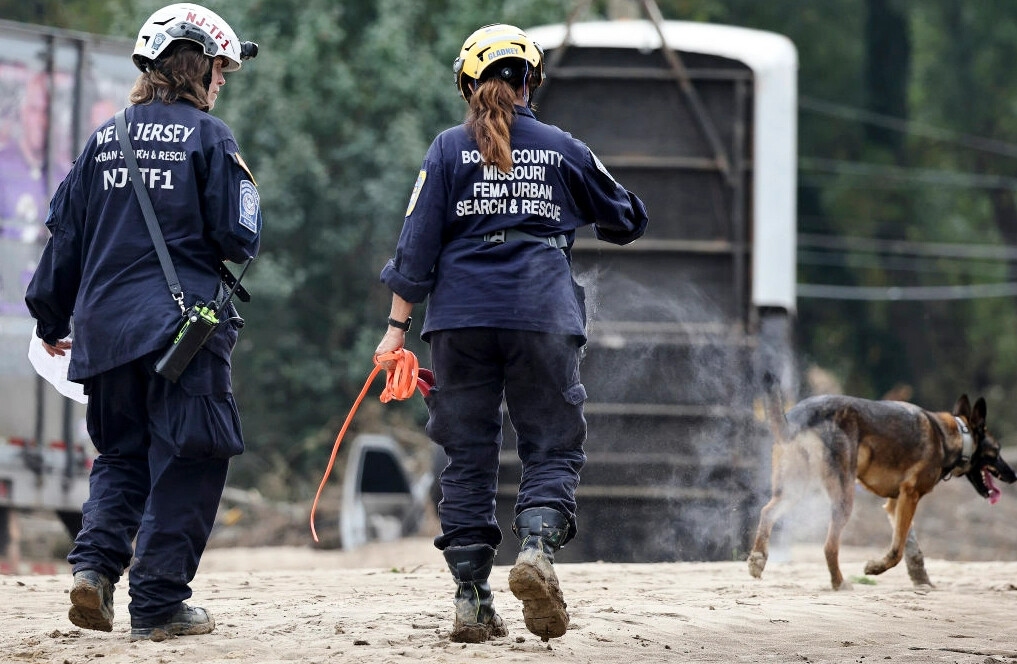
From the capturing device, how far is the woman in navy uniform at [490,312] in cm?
591

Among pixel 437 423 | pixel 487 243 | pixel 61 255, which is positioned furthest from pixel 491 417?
pixel 61 255

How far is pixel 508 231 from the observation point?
19.6 ft

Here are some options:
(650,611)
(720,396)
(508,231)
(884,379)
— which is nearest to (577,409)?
(508,231)

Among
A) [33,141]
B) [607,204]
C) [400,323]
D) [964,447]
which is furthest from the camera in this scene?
[33,141]

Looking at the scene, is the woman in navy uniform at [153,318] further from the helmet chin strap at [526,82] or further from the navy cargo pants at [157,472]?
the helmet chin strap at [526,82]

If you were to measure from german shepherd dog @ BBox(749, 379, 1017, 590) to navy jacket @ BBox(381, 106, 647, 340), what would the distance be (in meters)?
2.29

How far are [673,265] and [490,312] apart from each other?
6.84 metres

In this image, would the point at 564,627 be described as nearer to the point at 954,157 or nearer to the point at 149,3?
the point at 149,3

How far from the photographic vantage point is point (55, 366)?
6.59 m

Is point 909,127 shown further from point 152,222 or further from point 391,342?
point 152,222

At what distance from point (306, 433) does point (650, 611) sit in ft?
52.2

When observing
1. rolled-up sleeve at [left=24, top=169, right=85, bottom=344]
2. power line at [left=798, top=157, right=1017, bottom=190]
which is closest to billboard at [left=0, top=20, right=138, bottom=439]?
rolled-up sleeve at [left=24, top=169, right=85, bottom=344]

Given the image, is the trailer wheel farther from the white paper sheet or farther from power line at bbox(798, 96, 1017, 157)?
power line at bbox(798, 96, 1017, 157)

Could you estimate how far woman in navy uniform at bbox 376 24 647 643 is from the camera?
5.91 meters
